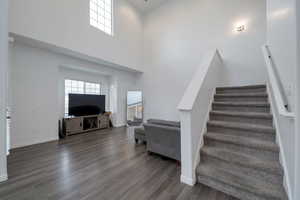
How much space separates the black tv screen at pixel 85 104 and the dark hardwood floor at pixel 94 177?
1.90 meters

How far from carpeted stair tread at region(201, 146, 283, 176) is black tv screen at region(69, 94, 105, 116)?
4562mm

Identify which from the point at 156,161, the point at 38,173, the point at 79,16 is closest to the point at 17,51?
the point at 79,16

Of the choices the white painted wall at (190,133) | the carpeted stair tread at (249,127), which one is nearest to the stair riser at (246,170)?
the white painted wall at (190,133)

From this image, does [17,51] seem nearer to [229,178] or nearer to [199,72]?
[199,72]

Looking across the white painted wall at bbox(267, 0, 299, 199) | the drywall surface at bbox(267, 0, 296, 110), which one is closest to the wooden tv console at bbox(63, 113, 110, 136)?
the white painted wall at bbox(267, 0, 299, 199)

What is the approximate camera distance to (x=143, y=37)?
244 inches

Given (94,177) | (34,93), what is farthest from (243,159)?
(34,93)

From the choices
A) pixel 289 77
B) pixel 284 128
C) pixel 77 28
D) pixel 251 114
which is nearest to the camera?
pixel 289 77

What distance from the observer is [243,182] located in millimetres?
1453

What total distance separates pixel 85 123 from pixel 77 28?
3329 millimetres

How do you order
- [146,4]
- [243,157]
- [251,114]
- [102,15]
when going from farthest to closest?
[146,4]
[102,15]
[251,114]
[243,157]

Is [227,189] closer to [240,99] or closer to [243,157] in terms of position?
[243,157]

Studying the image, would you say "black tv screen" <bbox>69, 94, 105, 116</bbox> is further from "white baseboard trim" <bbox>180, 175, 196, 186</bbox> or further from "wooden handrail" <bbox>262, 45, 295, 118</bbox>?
"wooden handrail" <bbox>262, 45, 295, 118</bbox>

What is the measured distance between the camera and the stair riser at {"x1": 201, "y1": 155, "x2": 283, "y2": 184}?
Result: 1404 mm
